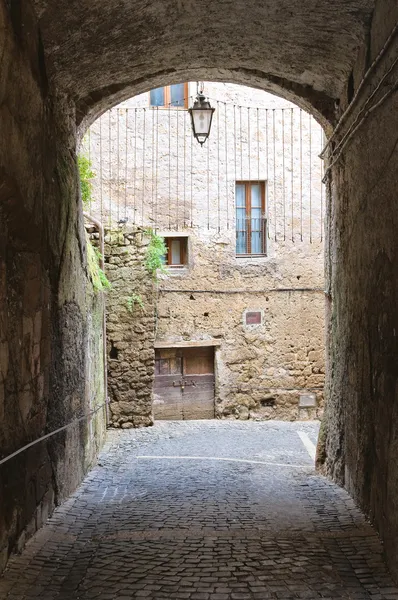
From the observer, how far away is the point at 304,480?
256 inches

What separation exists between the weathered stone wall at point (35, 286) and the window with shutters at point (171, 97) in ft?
20.4

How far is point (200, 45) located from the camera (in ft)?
18.6

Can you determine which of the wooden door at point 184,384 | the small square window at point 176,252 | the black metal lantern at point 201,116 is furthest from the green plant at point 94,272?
the wooden door at point 184,384

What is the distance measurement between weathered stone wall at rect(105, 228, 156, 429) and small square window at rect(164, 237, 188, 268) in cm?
111

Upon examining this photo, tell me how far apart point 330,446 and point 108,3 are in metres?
4.43

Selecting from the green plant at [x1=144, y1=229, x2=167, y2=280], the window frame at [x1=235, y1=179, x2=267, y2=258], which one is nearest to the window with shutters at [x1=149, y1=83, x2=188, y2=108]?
the window frame at [x1=235, y1=179, x2=267, y2=258]

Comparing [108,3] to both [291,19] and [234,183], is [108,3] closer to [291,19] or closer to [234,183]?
[291,19]

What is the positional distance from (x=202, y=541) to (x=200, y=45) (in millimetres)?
3941

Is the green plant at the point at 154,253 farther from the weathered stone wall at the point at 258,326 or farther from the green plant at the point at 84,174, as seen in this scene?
the green plant at the point at 84,174

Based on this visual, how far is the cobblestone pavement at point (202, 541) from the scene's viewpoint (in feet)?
11.6

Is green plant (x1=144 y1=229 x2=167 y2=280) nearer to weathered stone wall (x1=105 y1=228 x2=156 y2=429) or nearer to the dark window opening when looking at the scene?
weathered stone wall (x1=105 y1=228 x2=156 y2=429)

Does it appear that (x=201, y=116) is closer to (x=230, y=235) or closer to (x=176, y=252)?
(x=230, y=235)

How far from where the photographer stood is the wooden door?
12.0 meters

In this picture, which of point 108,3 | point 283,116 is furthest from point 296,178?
point 108,3
